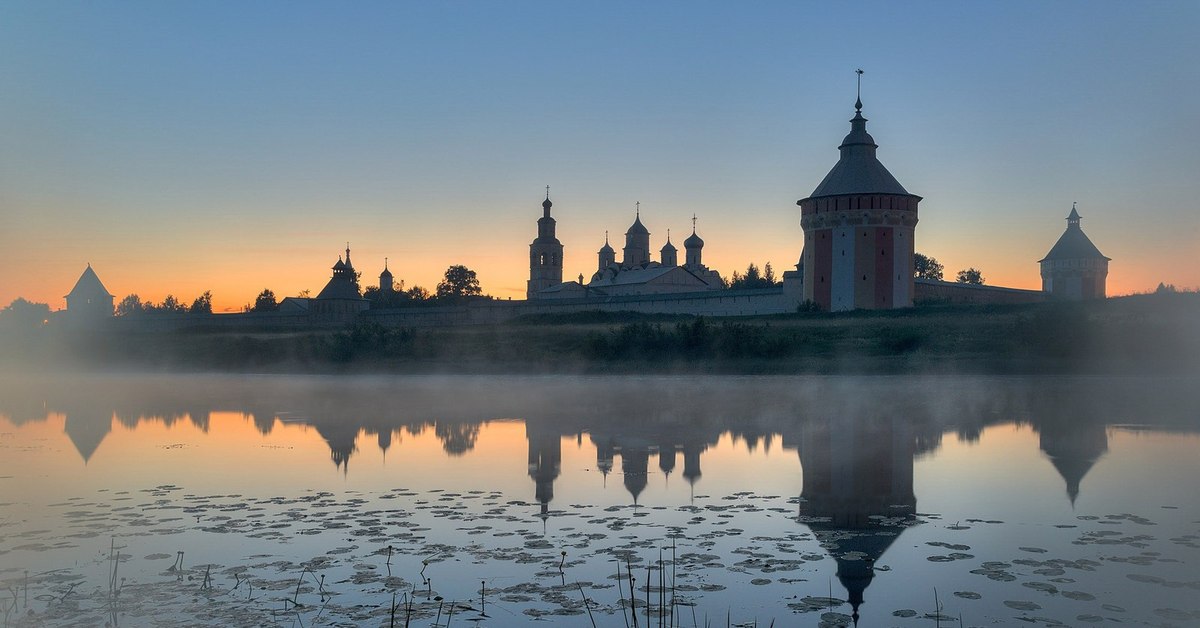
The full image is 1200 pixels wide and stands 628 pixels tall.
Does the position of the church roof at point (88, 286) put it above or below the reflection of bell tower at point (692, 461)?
above

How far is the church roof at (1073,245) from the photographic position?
212ft

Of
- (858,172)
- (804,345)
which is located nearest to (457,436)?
(804,345)

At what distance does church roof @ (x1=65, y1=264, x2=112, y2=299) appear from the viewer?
82.9 metres

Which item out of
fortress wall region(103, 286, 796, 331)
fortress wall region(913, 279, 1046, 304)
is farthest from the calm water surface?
fortress wall region(103, 286, 796, 331)

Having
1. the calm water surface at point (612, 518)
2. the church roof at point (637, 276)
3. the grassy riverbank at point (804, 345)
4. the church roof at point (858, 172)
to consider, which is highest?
the church roof at point (858, 172)

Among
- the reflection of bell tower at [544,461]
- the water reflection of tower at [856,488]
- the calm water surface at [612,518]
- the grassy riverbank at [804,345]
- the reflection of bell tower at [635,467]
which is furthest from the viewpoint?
the grassy riverbank at [804,345]

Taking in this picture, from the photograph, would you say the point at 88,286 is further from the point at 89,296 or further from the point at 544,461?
the point at 544,461

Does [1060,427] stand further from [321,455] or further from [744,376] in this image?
[744,376]

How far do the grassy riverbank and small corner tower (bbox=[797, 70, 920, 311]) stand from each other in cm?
498

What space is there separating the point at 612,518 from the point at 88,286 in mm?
86726

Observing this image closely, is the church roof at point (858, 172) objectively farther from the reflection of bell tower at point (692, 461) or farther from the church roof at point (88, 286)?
the church roof at point (88, 286)

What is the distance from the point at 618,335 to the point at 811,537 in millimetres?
26799

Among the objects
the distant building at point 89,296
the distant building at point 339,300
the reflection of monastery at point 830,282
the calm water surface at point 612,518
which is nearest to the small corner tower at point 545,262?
the reflection of monastery at point 830,282

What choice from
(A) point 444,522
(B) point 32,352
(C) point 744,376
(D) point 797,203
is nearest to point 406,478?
(A) point 444,522
